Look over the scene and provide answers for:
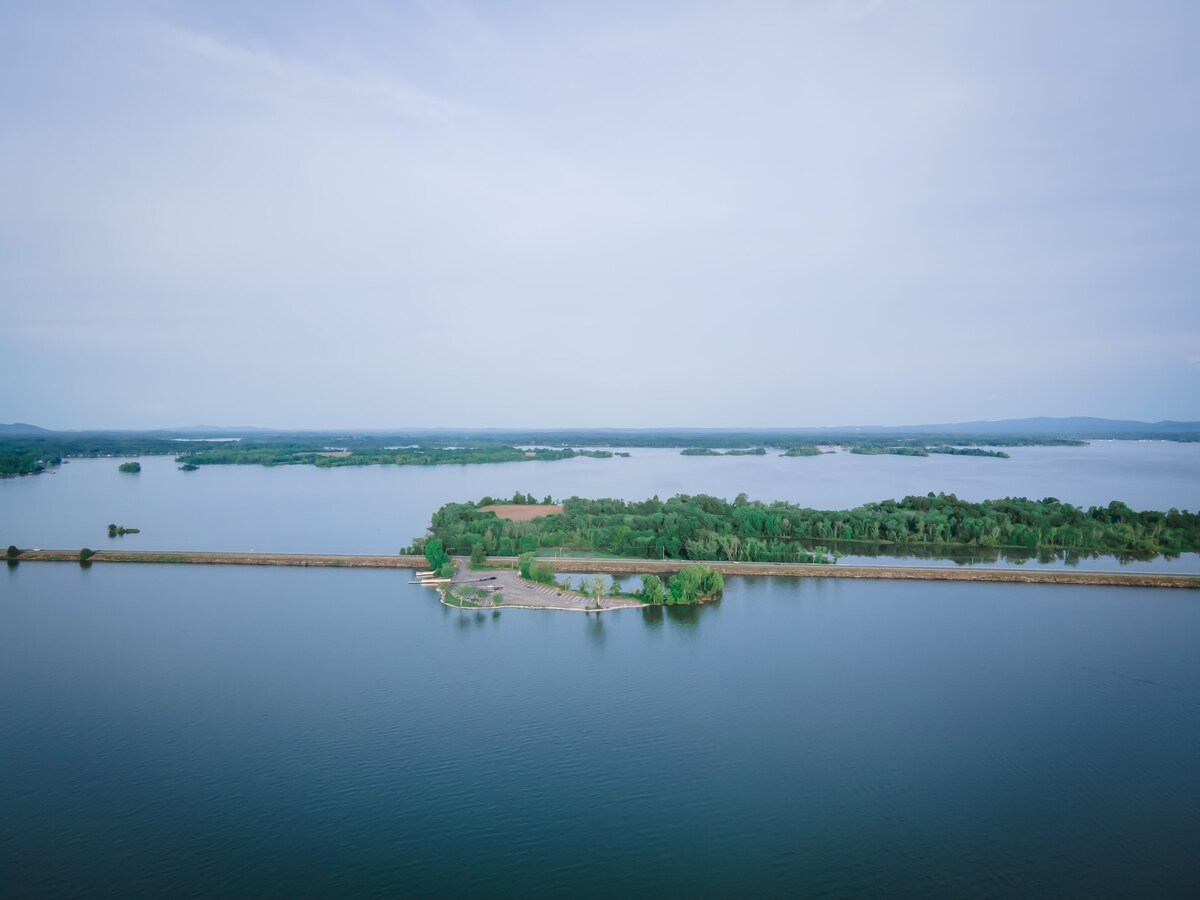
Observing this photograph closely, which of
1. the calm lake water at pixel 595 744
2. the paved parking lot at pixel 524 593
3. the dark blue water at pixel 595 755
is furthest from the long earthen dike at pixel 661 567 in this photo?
the dark blue water at pixel 595 755

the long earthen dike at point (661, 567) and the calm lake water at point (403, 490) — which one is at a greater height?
the calm lake water at point (403, 490)

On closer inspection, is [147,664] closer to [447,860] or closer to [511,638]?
[511,638]

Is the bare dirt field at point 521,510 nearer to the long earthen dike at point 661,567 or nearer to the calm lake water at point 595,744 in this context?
the long earthen dike at point 661,567

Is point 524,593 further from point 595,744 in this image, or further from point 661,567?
point 595,744

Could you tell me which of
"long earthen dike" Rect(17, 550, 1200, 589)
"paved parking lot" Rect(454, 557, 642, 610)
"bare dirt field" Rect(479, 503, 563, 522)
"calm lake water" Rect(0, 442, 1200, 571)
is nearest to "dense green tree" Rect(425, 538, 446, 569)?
"paved parking lot" Rect(454, 557, 642, 610)

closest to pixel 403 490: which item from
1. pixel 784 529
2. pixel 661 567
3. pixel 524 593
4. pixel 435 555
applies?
pixel 435 555
